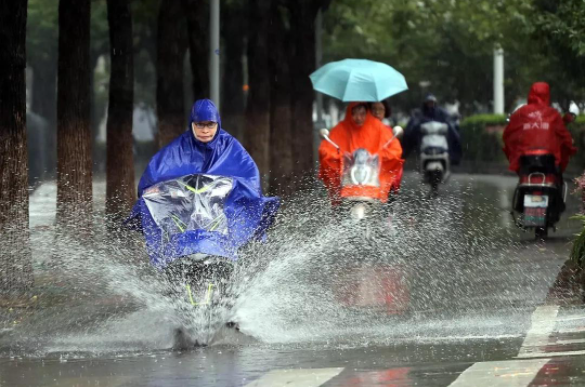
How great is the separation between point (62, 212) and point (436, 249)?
12.9 ft

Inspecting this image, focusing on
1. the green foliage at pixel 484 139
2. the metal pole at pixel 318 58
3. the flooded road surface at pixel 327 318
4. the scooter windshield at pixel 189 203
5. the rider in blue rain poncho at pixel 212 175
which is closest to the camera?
the flooded road surface at pixel 327 318

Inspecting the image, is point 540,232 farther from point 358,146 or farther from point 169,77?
point 169,77

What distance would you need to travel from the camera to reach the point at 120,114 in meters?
19.1

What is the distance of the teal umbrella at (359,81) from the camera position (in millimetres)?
20156

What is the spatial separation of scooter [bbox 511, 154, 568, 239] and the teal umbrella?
216cm

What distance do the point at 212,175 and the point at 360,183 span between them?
5.63 metres

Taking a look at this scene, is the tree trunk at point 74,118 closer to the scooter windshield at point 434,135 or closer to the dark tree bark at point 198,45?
Answer: the dark tree bark at point 198,45

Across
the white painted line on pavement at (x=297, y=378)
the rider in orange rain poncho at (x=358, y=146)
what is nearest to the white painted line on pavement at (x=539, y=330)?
the white painted line on pavement at (x=297, y=378)

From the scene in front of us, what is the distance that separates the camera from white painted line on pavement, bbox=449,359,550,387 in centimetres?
814

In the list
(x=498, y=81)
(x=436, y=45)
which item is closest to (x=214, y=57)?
(x=498, y=81)

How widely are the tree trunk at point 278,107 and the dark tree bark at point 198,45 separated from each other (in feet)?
14.4

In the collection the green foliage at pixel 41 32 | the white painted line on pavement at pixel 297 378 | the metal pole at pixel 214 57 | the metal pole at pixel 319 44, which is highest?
the green foliage at pixel 41 32

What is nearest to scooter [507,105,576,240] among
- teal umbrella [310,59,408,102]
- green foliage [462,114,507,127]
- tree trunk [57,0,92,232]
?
teal umbrella [310,59,408,102]

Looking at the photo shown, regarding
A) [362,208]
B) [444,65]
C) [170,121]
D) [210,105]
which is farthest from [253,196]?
[444,65]
